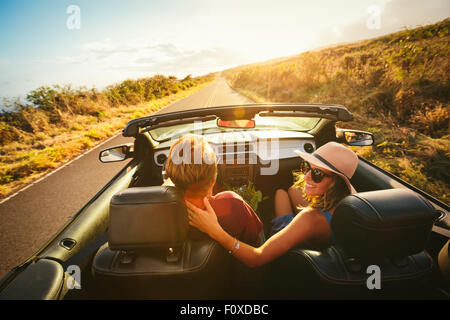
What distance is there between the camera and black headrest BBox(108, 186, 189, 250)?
44.0 inches

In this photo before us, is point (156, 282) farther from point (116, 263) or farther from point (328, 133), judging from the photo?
point (328, 133)

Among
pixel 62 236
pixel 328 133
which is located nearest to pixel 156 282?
pixel 62 236

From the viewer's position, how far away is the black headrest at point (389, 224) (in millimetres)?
989

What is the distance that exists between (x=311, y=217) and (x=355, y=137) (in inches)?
64.5

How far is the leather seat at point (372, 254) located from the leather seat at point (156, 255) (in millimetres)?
512

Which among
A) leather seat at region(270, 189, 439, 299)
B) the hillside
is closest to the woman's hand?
leather seat at region(270, 189, 439, 299)

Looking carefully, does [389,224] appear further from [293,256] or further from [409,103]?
[409,103]

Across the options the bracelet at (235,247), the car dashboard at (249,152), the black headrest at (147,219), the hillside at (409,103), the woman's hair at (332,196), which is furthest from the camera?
the hillside at (409,103)

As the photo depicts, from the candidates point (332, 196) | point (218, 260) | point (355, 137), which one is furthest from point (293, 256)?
point (355, 137)

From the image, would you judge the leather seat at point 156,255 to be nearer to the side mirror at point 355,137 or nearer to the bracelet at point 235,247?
the bracelet at point 235,247

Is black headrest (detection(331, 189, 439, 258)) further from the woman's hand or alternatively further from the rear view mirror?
the rear view mirror

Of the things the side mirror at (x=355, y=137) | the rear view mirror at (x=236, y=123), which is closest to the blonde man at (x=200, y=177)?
the rear view mirror at (x=236, y=123)

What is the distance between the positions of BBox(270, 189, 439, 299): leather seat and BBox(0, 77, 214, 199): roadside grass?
24.0 feet
